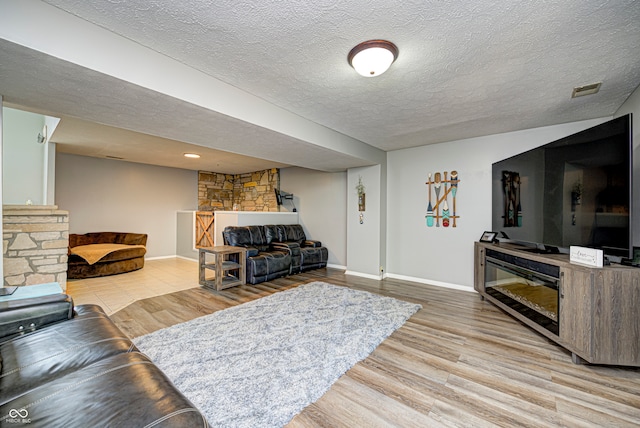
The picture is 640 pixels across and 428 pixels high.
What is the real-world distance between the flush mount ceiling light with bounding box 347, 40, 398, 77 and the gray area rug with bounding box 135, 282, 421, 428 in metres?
2.38

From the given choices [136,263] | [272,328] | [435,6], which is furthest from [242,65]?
[136,263]

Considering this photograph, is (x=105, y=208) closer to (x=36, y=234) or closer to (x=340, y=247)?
(x=36, y=234)

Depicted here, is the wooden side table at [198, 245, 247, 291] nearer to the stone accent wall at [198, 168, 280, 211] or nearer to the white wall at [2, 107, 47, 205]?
the stone accent wall at [198, 168, 280, 211]

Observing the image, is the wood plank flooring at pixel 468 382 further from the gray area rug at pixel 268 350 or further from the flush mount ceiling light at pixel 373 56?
the flush mount ceiling light at pixel 373 56

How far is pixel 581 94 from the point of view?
2.65 metres

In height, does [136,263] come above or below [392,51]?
below

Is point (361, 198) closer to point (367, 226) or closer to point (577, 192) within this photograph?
point (367, 226)

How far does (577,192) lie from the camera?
2461mm

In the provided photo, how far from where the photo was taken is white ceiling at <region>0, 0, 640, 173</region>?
1.59 meters

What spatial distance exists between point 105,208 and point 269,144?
5.30 m

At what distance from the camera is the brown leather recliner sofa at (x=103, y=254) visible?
16.0 ft

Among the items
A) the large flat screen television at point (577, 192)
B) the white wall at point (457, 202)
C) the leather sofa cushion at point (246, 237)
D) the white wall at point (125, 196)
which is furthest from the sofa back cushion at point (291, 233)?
the large flat screen television at point (577, 192)

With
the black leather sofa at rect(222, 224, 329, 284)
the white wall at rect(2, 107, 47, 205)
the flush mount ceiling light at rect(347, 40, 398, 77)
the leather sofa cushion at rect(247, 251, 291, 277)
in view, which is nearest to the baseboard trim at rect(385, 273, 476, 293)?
the black leather sofa at rect(222, 224, 329, 284)

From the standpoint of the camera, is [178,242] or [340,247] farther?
[178,242]
